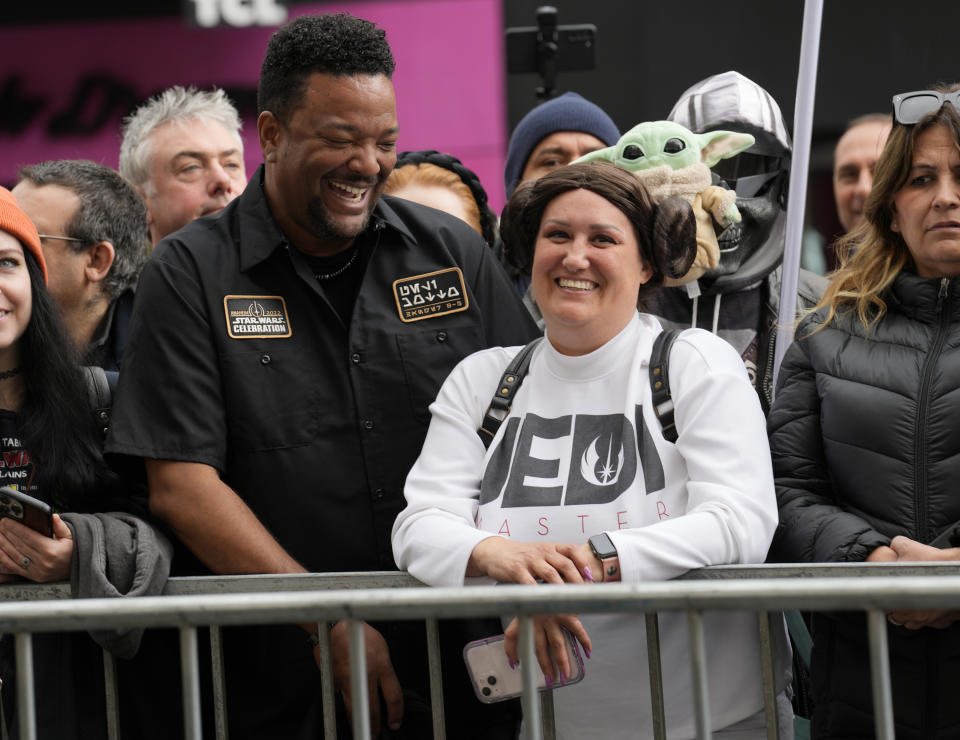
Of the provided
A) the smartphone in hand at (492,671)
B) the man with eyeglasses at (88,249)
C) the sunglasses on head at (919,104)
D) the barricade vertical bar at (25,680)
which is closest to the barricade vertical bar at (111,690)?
the barricade vertical bar at (25,680)

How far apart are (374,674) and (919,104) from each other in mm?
1933

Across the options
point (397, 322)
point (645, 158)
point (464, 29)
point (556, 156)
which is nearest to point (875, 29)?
point (464, 29)

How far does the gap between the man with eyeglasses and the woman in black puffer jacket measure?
6.97ft

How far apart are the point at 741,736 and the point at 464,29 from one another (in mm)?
8221

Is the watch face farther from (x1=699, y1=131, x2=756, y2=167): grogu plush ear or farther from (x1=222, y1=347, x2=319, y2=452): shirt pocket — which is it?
(x1=699, y1=131, x2=756, y2=167): grogu plush ear

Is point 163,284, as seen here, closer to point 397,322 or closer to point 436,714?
point 397,322

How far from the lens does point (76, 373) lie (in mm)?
3131

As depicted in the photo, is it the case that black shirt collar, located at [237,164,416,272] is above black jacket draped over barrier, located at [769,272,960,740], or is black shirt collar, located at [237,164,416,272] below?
above

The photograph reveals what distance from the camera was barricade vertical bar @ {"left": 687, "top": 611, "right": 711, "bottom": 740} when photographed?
1986mm

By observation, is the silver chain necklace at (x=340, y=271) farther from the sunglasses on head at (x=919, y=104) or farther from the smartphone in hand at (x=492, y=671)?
the sunglasses on head at (x=919, y=104)

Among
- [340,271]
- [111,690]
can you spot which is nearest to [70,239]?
[340,271]

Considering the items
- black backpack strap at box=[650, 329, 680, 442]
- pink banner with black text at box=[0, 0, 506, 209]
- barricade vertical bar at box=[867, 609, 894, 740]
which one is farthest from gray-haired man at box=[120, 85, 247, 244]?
pink banner with black text at box=[0, 0, 506, 209]

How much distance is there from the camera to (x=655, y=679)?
2449 millimetres

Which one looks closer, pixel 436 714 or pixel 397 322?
pixel 436 714
